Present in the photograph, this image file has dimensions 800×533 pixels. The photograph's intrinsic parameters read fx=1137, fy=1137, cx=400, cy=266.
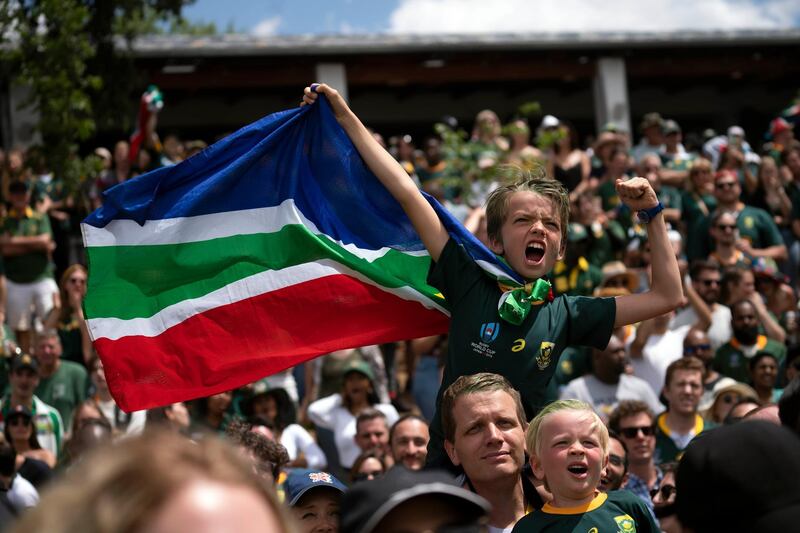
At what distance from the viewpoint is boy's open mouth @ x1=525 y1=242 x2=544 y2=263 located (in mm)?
4594

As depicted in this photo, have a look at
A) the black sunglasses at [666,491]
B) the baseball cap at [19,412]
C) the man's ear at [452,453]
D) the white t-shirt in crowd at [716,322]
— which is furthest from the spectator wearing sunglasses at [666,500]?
the baseball cap at [19,412]

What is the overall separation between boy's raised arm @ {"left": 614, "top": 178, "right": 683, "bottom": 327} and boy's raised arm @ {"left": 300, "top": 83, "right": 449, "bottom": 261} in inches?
31.3

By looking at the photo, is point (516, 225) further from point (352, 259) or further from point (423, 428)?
point (423, 428)

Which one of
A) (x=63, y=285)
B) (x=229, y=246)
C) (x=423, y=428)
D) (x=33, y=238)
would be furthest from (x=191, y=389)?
(x=33, y=238)

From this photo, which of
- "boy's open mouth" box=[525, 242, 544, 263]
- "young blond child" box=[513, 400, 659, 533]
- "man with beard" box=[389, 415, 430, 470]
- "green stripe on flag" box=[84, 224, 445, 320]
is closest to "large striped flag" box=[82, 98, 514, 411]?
"green stripe on flag" box=[84, 224, 445, 320]

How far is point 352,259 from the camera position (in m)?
5.49

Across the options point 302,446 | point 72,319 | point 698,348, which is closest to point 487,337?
point 302,446

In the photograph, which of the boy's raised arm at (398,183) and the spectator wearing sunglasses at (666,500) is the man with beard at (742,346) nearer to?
the spectator wearing sunglasses at (666,500)

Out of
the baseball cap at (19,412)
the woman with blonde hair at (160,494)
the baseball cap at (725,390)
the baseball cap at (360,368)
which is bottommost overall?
the baseball cap at (360,368)

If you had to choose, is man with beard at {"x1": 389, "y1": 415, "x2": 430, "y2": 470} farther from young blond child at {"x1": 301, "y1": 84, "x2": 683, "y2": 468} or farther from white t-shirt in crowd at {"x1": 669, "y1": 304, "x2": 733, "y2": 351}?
white t-shirt in crowd at {"x1": 669, "y1": 304, "x2": 733, "y2": 351}

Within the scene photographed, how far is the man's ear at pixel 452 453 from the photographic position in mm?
4259

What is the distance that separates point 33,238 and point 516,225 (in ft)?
27.0

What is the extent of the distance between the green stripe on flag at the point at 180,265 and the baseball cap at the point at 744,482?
11.5 feet

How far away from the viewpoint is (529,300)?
450 centimetres
